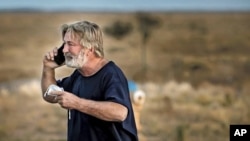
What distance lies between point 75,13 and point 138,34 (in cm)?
455

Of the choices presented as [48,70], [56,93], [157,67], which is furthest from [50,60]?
[157,67]

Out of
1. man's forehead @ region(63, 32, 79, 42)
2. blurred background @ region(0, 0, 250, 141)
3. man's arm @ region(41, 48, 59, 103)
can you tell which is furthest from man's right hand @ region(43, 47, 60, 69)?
blurred background @ region(0, 0, 250, 141)

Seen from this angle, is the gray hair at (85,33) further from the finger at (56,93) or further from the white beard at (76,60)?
the finger at (56,93)

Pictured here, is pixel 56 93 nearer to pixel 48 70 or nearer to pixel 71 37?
pixel 71 37

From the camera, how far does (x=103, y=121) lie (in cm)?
449

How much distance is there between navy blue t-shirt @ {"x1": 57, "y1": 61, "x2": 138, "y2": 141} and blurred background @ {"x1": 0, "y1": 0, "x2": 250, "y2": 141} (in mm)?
7911

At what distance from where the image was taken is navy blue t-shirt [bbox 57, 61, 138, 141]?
4.47 meters

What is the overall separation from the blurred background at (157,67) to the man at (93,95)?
7.90 m

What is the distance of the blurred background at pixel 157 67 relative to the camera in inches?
684

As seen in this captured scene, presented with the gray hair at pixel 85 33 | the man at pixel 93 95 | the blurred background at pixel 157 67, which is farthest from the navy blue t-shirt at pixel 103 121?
the blurred background at pixel 157 67

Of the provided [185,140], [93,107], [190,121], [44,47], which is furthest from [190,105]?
[93,107]

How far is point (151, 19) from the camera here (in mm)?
31047

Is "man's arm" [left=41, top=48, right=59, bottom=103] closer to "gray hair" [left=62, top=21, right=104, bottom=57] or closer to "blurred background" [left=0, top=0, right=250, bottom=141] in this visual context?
"gray hair" [left=62, top=21, right=104, bottom=57]

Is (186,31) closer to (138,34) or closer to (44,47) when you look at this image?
(138,34)
